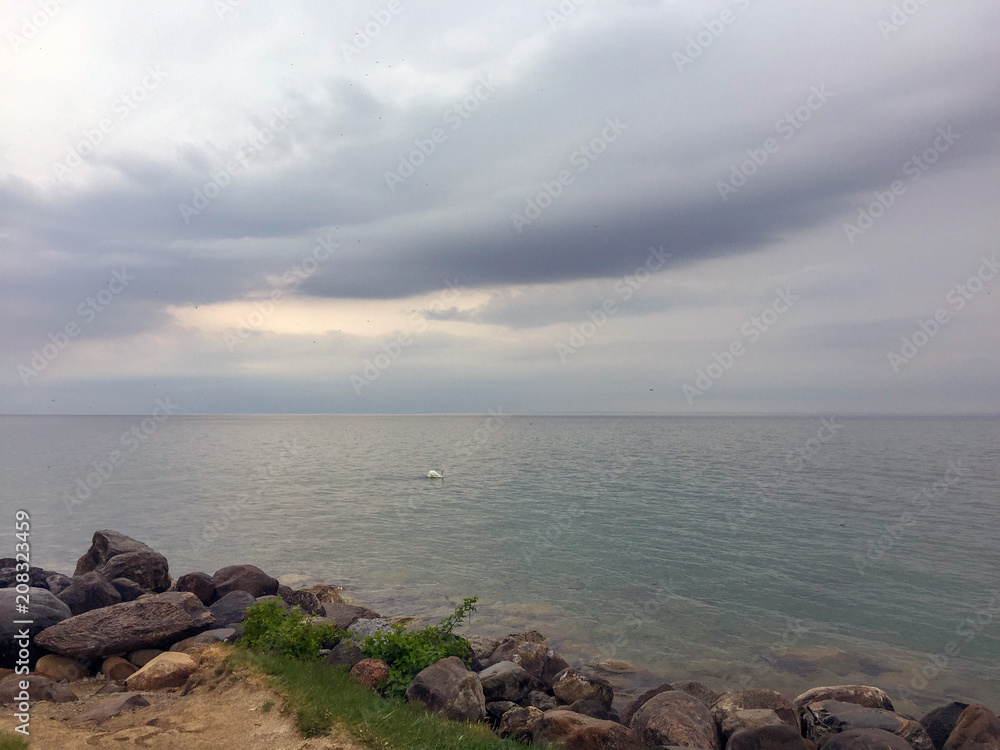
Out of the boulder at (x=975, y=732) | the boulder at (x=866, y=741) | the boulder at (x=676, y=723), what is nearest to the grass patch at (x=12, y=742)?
the boulder at (x=676, y=723)

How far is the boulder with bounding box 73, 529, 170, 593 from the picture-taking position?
68.8 ft

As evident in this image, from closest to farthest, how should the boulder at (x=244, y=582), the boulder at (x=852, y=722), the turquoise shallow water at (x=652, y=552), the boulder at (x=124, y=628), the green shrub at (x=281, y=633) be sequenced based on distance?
the boulder at (x=852, y=722) < the green shrub at (x=281, y=633) < the boulder at (x=124, y=628) < the turquoise shallow water at (x=652, y=552) < the boulder at (x=244, y=582)

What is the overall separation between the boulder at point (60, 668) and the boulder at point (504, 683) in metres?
8.66

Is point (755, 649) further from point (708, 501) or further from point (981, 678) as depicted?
point (708, 501)

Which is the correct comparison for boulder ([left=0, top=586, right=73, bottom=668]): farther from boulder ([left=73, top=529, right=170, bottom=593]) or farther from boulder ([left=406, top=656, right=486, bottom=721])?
boulder ([left=406, top=656, right=486, bottom=721])

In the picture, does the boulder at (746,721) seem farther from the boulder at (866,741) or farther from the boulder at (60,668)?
the boulder at (60,668)

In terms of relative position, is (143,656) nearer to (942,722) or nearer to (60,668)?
(60,668)

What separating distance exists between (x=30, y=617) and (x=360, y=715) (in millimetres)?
9634

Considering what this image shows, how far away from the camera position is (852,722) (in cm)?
1234

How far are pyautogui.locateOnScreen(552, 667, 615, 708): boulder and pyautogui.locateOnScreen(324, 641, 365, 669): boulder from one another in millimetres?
4446

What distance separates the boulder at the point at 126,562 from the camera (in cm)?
2097

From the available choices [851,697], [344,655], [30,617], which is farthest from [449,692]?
[30,617]

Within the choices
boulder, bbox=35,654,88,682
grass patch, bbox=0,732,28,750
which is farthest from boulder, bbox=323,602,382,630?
grass patch, bbox=0,732,28,750

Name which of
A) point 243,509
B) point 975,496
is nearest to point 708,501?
point 975,496
